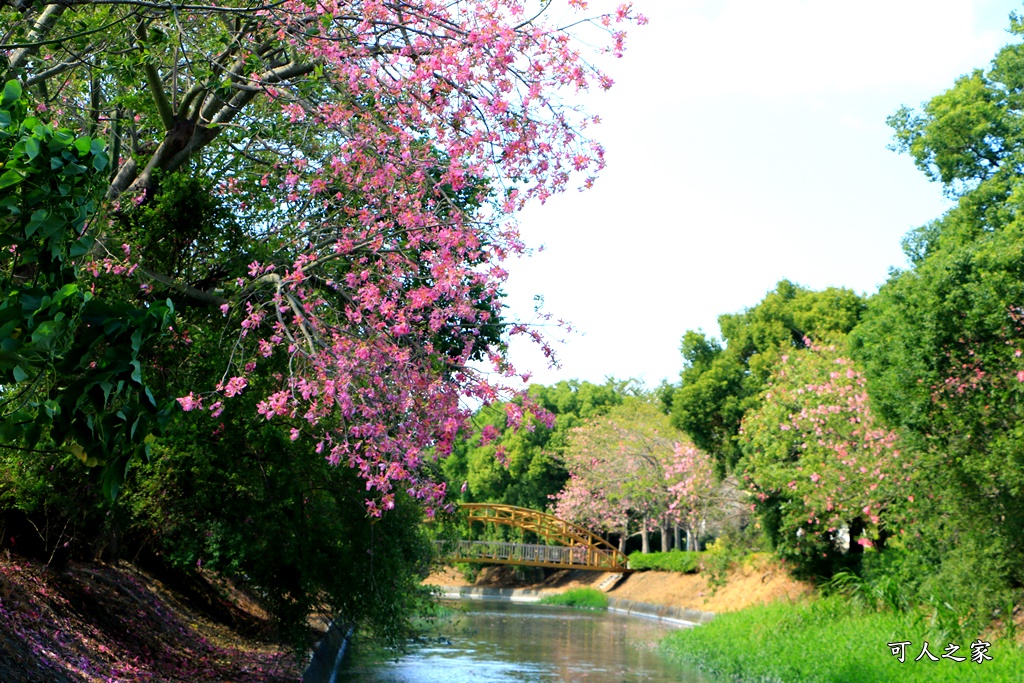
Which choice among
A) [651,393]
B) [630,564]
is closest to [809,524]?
[630,564]

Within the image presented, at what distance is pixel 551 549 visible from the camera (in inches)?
1826

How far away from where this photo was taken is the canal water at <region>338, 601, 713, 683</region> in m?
16.8

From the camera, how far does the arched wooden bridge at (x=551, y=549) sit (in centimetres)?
4503

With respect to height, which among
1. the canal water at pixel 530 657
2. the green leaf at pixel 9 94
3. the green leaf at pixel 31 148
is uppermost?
the green leaf at pixel 9 94

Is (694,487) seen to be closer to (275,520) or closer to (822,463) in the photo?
(822,463)

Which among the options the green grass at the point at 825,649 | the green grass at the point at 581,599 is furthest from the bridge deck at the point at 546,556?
the green grass at the point at 825,649

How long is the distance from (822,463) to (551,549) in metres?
28.5

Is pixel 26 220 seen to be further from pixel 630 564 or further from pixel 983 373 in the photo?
pixel 630 564

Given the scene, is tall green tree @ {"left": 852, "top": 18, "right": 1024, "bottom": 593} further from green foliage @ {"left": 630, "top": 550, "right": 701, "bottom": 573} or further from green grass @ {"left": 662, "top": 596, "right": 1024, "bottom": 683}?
green foliage @ {"left": 630, "top": 550, "right": 701, "bottom": 573}

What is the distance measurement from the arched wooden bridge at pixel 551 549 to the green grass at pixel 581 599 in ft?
6.09

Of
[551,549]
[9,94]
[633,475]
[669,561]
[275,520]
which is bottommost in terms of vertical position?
[669,561]

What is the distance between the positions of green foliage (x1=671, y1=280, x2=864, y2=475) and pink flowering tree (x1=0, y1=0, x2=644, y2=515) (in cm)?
2321

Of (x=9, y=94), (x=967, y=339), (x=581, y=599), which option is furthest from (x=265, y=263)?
(x=581, y=599)

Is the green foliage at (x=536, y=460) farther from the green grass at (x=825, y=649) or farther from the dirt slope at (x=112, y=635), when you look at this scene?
the dirt slope at (x=112, y=635)
